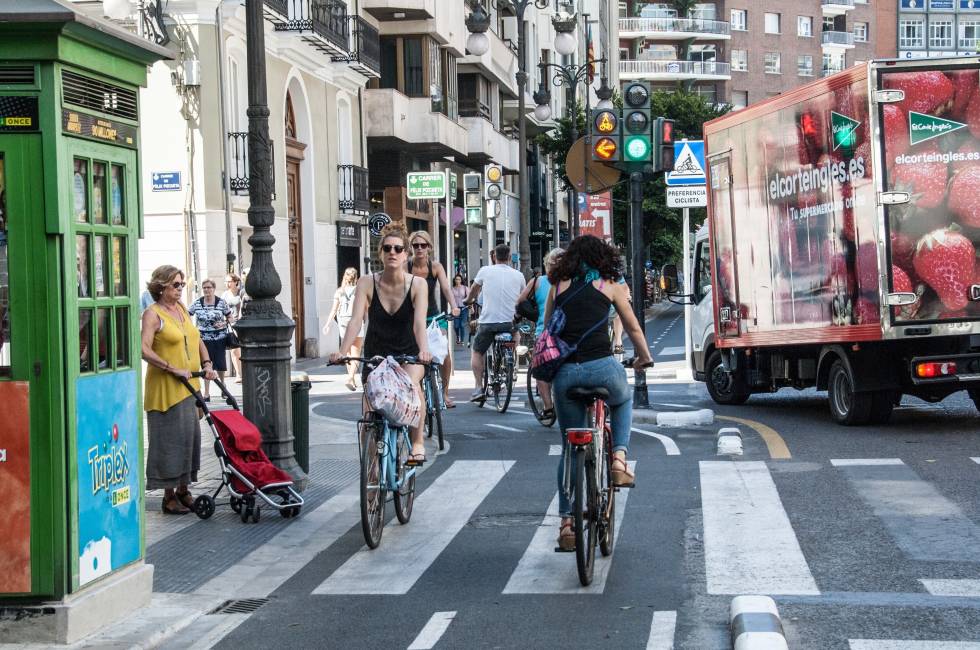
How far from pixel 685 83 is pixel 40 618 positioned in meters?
93.7

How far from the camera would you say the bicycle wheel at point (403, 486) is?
9.16 metres

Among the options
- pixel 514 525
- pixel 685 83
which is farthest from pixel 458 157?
pixel 685 83

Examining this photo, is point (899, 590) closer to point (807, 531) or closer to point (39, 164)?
point (807, 531)

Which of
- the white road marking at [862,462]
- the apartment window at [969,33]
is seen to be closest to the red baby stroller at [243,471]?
the white road marking at [862,462]

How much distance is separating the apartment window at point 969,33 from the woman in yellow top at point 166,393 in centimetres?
11373

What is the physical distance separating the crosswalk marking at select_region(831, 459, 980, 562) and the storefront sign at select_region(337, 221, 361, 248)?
2219 cm

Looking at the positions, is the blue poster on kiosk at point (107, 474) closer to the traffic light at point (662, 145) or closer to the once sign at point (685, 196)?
the traffic light at point (662, 145)

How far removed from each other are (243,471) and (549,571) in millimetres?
2516

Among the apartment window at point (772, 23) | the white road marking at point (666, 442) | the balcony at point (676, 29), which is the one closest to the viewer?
the white road marking at point (666, 442)

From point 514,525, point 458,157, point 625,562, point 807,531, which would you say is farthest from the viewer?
point 458,157

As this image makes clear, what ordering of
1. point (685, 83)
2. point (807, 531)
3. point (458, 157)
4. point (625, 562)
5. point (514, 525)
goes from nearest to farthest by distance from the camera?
1. point (625, 562)
2. point (807, 531)
3. point (514, 525)
4. point (458, 157)
5. point (685, 83)

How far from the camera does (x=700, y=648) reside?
239 inches

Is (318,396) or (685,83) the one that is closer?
(318,396)

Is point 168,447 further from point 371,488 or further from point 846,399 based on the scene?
point 846,399
